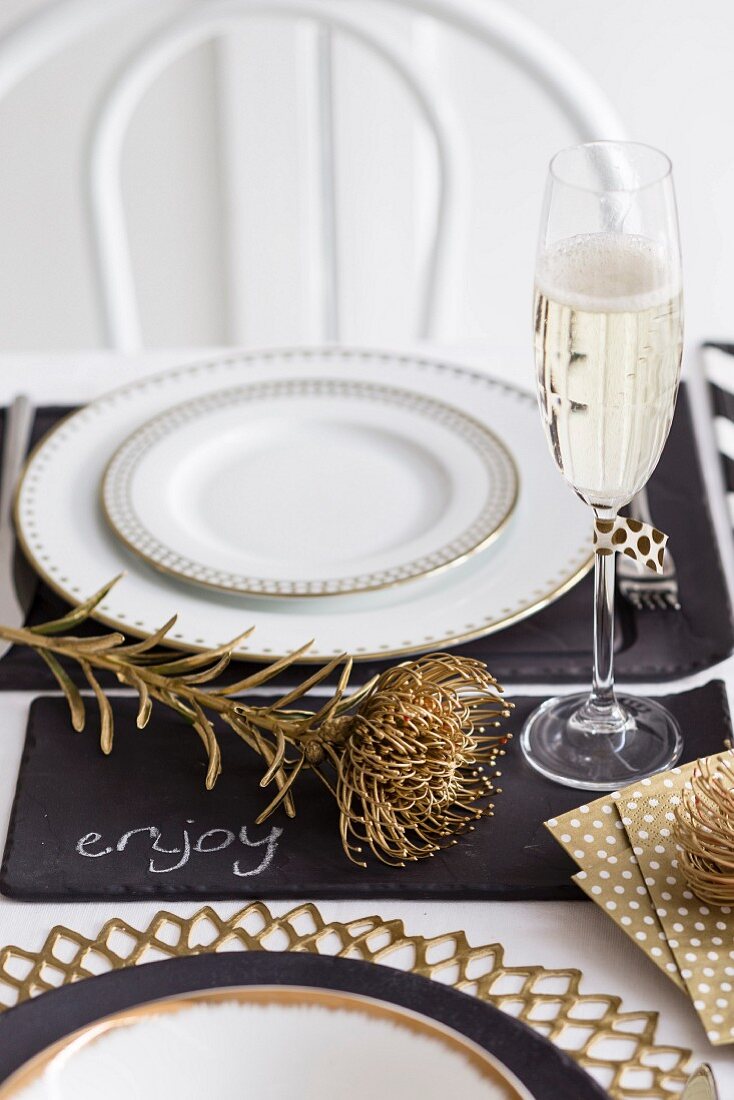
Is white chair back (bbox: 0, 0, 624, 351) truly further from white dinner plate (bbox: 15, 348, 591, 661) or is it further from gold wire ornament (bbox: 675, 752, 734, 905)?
gold wire ornament (bbox: 675, 752, 734, 905)

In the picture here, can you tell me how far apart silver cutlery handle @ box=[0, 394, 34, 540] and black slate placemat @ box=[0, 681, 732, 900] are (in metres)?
0.21

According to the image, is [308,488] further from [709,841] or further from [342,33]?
[342,33]

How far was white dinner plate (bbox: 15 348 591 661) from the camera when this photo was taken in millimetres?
713

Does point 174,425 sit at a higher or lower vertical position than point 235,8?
lower

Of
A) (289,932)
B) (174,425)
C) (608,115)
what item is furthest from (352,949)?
(608,115)

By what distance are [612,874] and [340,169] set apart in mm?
1864

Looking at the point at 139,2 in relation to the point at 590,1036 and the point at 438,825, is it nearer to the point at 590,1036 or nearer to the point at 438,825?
the point at 438,825

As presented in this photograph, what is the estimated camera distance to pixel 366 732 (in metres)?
0.56

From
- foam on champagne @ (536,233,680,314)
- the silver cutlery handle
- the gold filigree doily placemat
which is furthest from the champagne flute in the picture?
the silver cutlery handle

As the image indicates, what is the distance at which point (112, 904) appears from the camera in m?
0.57

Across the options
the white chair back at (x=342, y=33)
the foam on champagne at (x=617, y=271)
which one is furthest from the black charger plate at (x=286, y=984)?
the white chair back at (x=342, y=33)

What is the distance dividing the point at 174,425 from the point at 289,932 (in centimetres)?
44

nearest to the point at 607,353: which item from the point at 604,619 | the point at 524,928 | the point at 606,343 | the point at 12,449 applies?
the point at 606,343

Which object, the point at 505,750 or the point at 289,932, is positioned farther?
the point at 505,750
